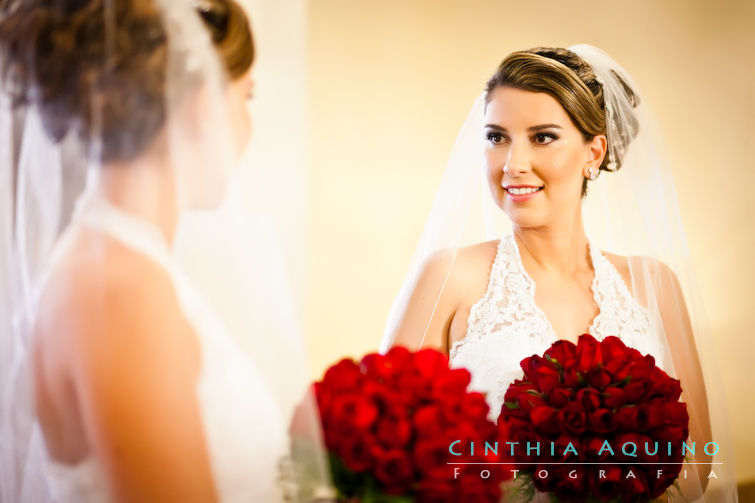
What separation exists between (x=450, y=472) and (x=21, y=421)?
0.77 meters

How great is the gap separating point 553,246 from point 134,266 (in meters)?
1.52

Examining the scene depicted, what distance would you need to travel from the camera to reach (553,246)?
2400mm

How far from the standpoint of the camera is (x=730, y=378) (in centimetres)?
503

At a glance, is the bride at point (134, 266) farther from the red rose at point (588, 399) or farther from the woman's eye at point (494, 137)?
the woman's eye at point (494, 137)

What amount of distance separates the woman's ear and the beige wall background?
2.12 metres

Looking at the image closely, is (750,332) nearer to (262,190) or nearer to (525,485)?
(525,485)

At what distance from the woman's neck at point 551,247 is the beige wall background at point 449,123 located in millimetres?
2032

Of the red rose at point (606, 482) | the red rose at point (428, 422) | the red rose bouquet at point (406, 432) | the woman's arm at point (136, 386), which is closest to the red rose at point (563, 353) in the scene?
the red rose at point (606, 482)

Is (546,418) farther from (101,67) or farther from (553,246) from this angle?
(101,67)

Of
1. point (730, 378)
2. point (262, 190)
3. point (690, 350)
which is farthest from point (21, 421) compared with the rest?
point (730, 378)

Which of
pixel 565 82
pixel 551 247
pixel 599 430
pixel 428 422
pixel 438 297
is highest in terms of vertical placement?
pixel 565 82

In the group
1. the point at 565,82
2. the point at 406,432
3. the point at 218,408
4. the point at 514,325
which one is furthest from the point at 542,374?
the point at 565,82

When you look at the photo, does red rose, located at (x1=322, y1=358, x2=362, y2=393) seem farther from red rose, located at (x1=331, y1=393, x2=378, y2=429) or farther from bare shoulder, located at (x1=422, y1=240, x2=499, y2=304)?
bare shoulder, located at (x1=422, y1=240, x2=499, y2=304)

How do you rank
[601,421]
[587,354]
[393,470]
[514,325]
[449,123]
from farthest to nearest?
[449,123] < [514,325] < [587,354] < [601,421] < [393,470]
